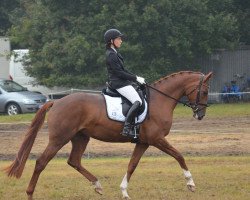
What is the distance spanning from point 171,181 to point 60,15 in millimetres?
26941

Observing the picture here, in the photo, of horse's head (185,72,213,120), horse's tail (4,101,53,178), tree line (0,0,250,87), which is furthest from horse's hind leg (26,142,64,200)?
tree line (0,0,250,87)

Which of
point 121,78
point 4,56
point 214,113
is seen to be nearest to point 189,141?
point 214,113

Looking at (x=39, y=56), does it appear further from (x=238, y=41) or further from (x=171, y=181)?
(x=171, y=181)

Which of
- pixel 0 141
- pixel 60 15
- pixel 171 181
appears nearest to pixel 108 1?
pixel 60 15

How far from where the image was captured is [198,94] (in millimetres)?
14375

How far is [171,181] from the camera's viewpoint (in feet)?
48.3

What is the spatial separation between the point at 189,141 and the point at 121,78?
10.2 metres

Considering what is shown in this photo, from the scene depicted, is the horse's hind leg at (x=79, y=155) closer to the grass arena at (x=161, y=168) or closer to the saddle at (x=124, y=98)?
the grass arena at (x=161, y=168)

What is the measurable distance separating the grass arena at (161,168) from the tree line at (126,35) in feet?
31.4

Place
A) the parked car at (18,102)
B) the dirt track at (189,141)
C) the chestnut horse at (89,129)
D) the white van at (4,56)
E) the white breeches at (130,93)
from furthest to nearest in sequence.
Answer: the white van at (4,56)
the parked car at (18,102)
the dirt track at (189,141)
the white breeches at (130,93)
the chestnut horse at (89,129)

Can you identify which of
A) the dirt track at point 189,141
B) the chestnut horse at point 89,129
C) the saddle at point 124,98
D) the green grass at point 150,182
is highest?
the saddle at point 124,98

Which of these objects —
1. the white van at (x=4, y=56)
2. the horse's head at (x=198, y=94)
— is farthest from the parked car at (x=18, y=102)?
the horse's head at (x=198, y=94)

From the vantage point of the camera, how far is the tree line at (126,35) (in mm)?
38656

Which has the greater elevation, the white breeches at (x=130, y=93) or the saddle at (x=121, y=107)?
the white breeches at (x=130, y=93)
